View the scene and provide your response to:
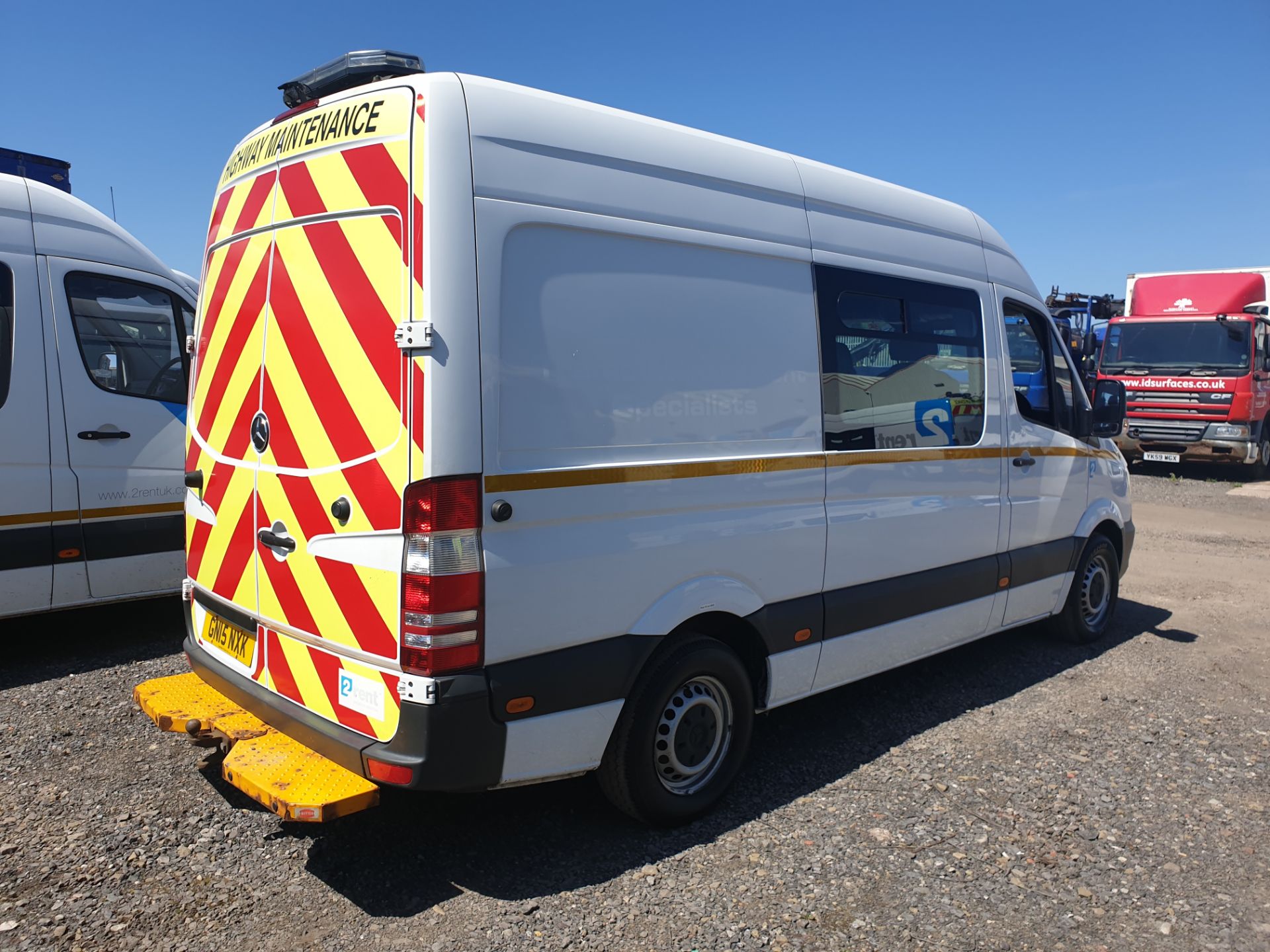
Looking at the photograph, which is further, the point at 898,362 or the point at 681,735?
the point at 898,362

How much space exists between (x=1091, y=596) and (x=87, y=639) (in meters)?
6.46

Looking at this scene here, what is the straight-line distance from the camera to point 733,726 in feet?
12.4

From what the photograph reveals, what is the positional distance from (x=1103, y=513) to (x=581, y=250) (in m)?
4.53

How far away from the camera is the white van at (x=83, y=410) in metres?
5.01

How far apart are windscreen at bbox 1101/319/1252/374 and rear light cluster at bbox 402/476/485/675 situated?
15.9m

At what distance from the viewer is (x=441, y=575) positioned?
9.18ft

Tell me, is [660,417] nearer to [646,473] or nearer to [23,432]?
[646,473]

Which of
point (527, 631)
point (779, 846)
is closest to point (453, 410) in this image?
point (527, 631)

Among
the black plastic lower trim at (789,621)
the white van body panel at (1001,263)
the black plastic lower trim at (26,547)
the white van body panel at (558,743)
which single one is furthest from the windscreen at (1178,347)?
the black plastic lower trim at (26,547)

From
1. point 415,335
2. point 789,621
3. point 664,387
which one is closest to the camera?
point 415,335

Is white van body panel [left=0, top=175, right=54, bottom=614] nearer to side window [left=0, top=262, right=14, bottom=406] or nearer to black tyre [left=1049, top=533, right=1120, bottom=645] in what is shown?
side window [left=0, top=262, right=14, bottom=406]

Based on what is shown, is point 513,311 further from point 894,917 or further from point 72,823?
point 72,823

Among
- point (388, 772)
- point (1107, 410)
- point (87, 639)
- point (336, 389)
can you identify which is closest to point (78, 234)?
point (87, 639)

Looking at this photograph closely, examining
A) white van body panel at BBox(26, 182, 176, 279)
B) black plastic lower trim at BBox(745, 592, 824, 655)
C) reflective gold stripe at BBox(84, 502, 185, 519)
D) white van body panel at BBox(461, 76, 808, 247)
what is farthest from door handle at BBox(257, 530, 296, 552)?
white van body panel at BBox(26, 182, 176, 279)
